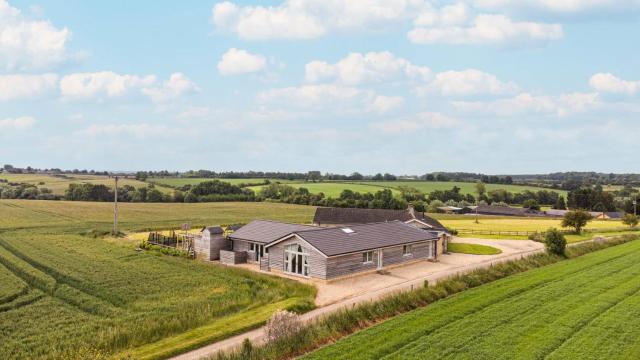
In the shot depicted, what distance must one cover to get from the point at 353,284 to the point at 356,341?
11.9 m

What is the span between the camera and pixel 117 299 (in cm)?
2331

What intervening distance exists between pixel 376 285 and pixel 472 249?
62.6 feet

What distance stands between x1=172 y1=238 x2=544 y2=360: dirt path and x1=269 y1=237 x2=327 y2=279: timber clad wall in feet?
3.88

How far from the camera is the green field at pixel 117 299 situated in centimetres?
1725

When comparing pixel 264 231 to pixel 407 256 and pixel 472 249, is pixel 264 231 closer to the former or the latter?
pixel 407 256

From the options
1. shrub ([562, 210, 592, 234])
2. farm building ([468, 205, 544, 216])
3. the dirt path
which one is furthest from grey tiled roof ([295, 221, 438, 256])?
farm building ([468, 205, 544, 216])

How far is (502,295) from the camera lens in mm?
22453

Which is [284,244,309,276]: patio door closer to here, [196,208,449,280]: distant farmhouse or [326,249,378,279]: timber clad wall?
[196,208,449,280]: distant farmhouse

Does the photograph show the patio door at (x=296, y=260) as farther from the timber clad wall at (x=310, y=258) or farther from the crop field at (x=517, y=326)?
the crop field at (x=517, y=326)

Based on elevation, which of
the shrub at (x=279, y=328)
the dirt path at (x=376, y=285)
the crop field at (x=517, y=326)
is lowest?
the dirt path at (x=376, y=285)

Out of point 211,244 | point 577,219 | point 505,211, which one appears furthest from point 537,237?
point 505,211

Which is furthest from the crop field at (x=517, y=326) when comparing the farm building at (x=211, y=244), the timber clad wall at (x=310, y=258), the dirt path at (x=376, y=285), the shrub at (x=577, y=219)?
the shrub at (x=577, y=219)

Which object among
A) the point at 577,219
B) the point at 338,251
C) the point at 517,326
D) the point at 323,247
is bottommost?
the point at 517,326

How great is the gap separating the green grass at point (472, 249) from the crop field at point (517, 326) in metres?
16.2
